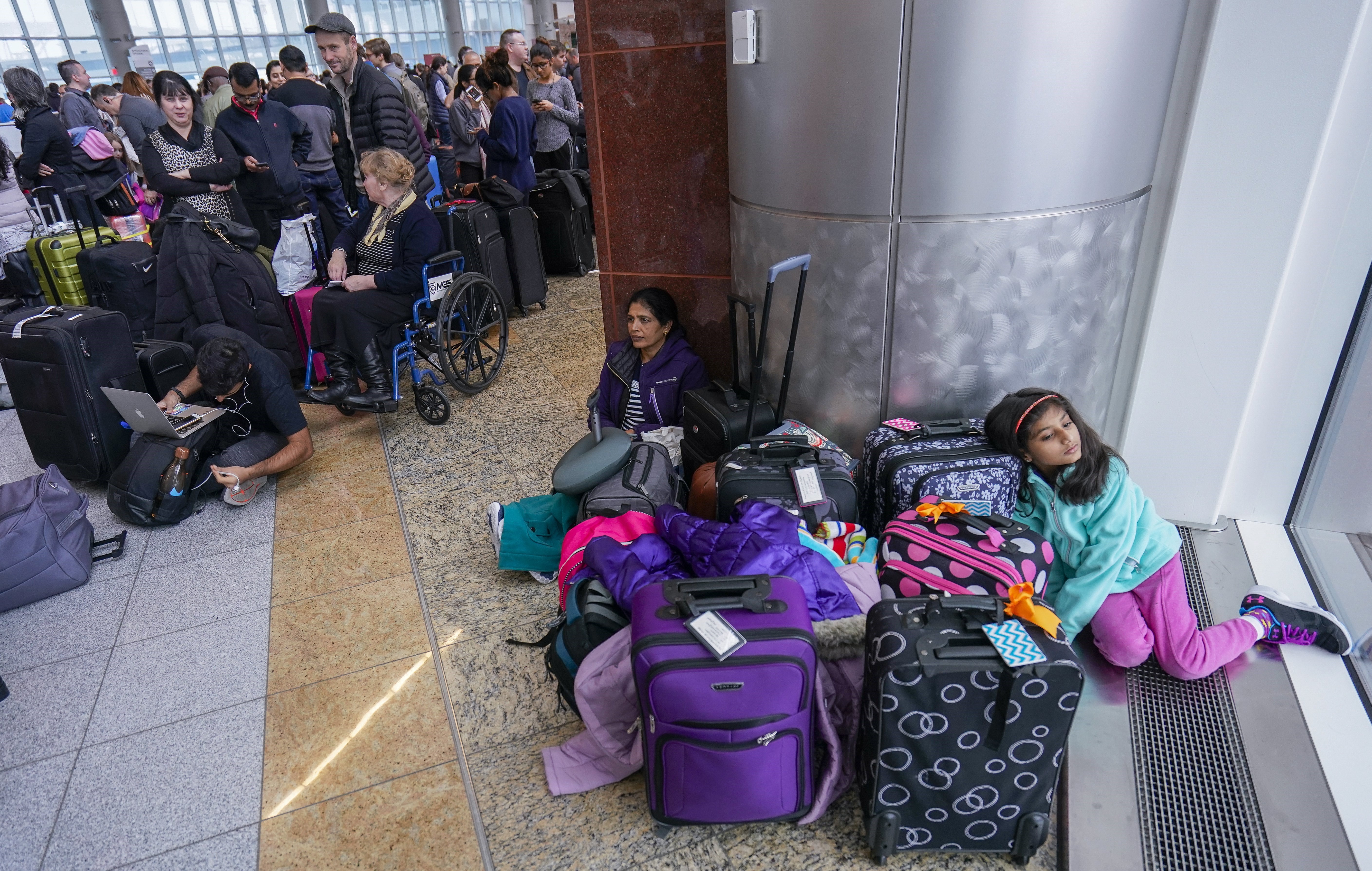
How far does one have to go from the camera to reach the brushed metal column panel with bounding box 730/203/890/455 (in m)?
2.77

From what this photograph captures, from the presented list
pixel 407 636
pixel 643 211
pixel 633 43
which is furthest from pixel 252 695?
pixel 633 43

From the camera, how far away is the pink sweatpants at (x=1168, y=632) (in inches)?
97.3

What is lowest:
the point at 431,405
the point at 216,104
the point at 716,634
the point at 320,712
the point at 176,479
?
the point at 320,712

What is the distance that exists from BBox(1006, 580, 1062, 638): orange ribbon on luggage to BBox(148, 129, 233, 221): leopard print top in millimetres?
4899

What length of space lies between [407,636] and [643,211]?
2.14 metres

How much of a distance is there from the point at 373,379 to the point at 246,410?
677 mm

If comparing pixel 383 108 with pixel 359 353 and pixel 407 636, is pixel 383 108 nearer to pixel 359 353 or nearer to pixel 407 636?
pixel 359 353

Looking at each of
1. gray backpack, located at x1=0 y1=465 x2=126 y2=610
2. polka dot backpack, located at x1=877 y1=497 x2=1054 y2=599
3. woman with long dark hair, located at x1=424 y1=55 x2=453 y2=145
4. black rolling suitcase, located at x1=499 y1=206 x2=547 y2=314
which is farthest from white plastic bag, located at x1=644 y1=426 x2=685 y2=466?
woman with long dark hair, located at x1=424 y1=55 x2=453 y2=145

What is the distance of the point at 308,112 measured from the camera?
5.91 metres

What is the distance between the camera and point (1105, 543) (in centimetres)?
247

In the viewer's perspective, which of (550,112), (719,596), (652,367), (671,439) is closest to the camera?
(719,596)

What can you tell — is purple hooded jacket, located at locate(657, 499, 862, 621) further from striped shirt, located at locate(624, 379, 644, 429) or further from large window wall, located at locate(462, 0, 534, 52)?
large window wall, located at locate(462, 0, 534, 52)

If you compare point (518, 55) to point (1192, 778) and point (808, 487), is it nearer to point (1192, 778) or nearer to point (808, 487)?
point (808, 487)

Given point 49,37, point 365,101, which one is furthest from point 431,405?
point 49,37
